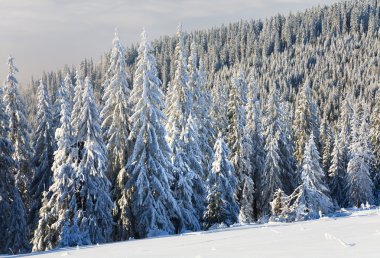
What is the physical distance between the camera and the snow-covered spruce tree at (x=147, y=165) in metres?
26.6

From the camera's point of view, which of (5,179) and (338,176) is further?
(338,176)

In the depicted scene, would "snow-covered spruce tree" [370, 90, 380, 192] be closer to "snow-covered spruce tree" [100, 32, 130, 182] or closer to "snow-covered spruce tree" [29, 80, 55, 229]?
"snow-covered spruce tree" [100, 32, 130, 182]

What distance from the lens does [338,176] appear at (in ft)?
185

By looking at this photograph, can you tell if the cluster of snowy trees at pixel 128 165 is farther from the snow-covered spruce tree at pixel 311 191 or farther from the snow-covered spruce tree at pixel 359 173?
the snow-covered spruce tree at pixel 359 173

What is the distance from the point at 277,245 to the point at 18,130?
31.4 m

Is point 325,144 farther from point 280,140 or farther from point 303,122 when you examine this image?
point 280,140

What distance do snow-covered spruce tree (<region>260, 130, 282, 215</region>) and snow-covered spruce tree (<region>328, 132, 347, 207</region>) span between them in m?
13.5

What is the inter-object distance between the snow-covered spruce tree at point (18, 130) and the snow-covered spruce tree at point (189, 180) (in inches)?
541

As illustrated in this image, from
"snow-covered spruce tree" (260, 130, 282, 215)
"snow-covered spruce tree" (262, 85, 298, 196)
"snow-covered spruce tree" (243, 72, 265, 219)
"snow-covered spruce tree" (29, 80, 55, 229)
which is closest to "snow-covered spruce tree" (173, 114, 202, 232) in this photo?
"snow-covered spruce tree" (29, 80, 55, 229)

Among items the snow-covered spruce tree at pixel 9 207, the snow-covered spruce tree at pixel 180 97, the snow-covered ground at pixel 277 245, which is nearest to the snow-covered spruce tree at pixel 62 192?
the snow-covered spruce tree at pixel 9 207

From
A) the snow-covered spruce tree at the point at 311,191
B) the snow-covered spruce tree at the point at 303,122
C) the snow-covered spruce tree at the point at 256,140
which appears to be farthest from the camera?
the snow-covered spruce tree at the point at 303,122

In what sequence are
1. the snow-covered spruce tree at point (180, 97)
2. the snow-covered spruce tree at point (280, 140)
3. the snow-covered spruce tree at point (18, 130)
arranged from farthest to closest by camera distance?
the snow-covered spruce tree at point (280, 140), the snow-covered spruce tree at point (18, 130), the snow-covered spruce tree at point (180, 97)

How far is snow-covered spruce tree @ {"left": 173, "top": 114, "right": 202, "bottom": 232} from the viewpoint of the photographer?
29453mm

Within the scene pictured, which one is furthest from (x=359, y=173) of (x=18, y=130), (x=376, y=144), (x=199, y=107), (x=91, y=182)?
(x=18, y=130)
